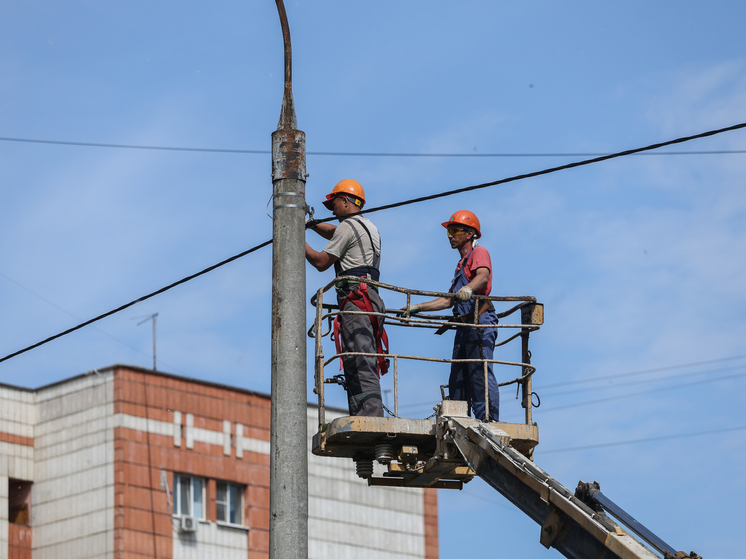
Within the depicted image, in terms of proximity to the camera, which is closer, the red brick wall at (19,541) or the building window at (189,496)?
the red brick wall at (19,541)

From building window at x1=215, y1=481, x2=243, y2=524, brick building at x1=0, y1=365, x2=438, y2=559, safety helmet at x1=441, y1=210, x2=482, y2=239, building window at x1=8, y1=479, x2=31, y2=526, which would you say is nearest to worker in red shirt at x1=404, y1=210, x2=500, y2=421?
safety helmet at x1=441, y1=210, x2=482, y2=239

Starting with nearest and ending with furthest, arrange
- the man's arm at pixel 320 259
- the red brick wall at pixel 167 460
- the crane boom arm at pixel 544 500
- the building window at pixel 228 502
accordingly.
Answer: the crane boom arm at pixel 544 500, the man's arm at pixel 320 259, the red brick wall at pixel 167 460, the building window at pixel 228 502

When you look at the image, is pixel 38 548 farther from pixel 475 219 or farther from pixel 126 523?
pixel 475 219

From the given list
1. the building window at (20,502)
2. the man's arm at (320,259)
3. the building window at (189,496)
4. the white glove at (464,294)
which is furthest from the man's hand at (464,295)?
the building window at (20,502)

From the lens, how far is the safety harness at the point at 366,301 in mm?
11688

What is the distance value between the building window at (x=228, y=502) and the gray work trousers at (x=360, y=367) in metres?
23.7

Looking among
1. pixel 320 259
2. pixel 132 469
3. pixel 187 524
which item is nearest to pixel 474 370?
pixel 320 259

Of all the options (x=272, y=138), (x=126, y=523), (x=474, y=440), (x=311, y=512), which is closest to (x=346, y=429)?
(x=474, y=440)

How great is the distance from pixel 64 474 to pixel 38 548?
78.1 inches

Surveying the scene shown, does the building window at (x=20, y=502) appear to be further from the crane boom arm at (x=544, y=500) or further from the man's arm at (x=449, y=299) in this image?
the crane boom arm at (x=544, y=500)

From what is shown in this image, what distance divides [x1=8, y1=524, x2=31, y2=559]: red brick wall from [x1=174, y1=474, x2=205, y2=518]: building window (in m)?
3.80

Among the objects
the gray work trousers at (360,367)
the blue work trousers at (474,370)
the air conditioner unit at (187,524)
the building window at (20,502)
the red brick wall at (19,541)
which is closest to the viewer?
the gray work trousers at (360,367)

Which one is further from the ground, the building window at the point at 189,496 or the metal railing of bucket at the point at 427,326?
the building window at the point at 189,496

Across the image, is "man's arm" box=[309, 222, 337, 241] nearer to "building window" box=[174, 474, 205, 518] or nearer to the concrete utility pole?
the concrete utility pole
